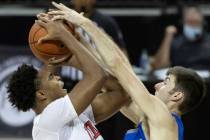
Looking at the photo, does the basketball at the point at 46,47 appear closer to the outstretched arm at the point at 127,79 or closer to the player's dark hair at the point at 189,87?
the outstretched arm at the point at 127,79

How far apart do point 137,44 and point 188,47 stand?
4.43ft

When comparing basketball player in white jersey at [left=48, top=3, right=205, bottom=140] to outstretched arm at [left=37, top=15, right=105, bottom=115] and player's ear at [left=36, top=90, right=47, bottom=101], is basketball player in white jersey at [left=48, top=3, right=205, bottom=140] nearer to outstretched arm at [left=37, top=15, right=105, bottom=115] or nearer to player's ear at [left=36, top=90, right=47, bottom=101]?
outstretched arm at [left=37, top=15, right=105, bottom=115]

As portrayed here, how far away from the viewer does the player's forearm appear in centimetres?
482

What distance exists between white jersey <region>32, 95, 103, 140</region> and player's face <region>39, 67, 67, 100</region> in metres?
0.16

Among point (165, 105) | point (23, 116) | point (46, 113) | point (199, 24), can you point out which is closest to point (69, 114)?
point (46, 113)

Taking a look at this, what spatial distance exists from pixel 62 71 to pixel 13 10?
2616 millimetres

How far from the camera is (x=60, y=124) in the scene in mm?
4852

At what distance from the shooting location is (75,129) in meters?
4.95

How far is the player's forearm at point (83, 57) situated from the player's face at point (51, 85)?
246mm

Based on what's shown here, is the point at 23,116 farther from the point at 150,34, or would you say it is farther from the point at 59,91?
the point at 59,91

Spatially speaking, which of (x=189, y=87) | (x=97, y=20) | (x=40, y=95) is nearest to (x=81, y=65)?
(x=40, y=95)

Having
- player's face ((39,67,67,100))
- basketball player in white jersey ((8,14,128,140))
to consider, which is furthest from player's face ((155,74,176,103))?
player's face ((39,67,67,100))

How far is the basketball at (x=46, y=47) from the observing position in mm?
4871

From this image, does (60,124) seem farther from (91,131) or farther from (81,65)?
(81,65)
